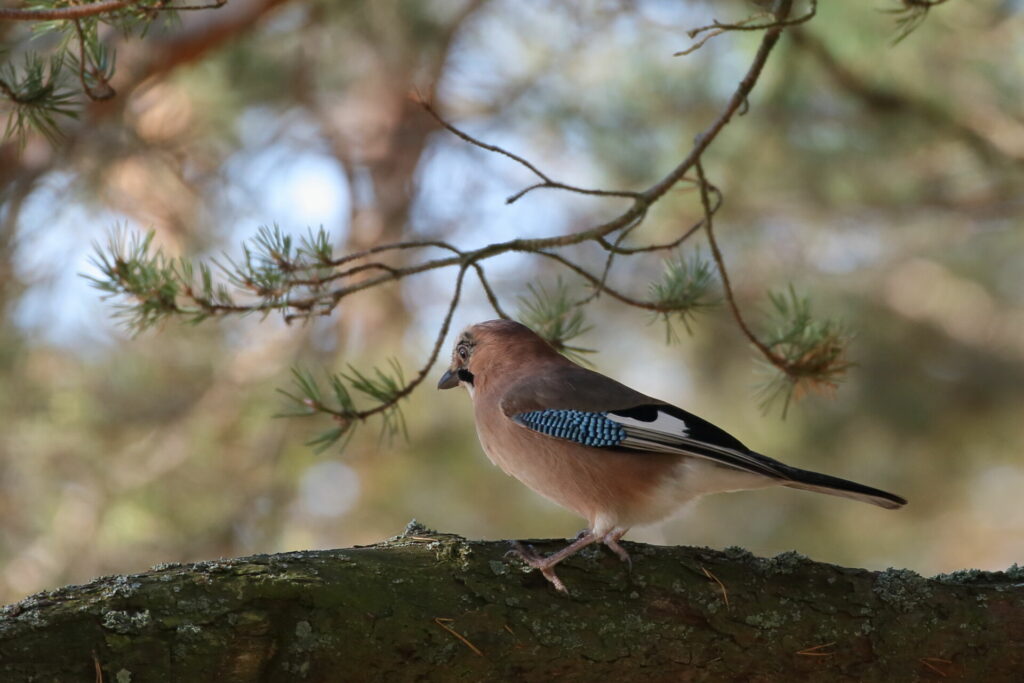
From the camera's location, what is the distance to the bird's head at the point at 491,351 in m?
3.66

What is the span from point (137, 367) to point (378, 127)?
88.4 inches

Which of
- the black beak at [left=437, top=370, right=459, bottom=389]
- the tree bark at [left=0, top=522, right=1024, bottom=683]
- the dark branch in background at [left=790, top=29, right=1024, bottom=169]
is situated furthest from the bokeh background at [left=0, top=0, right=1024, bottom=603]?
the tree bark at [left=0, top=522, right=1024, bottom=683]

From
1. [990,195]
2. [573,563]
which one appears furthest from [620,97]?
[573,563]

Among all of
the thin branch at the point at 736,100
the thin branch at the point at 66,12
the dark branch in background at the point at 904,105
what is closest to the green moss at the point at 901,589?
the thin branch at the point at 736,100

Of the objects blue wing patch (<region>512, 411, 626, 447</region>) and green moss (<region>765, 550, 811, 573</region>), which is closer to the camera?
green moss (<region>765, 550, 811, 573</region>)

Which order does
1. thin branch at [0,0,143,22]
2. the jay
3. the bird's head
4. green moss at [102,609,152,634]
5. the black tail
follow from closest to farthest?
green moss at [102,609,152,634] → thin branch at [0,0,143,22] → the black tail → the jay → the bird's head

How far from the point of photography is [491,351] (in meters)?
3.74

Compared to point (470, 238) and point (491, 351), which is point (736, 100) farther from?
point (470, 238)

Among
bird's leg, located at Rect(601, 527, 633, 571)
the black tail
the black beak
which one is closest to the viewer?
bird's leg, located at Rect(601, 527, 633, 571)

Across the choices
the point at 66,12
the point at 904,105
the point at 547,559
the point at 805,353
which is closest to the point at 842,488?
the point at 805,353

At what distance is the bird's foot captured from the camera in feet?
8.14

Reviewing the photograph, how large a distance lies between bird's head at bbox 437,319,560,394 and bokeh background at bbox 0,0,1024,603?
1.90 m

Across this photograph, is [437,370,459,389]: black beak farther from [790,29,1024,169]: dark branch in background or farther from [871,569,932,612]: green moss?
[790,29,1024,169]: dark branch in background

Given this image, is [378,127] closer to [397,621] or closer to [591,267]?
[591,267]
